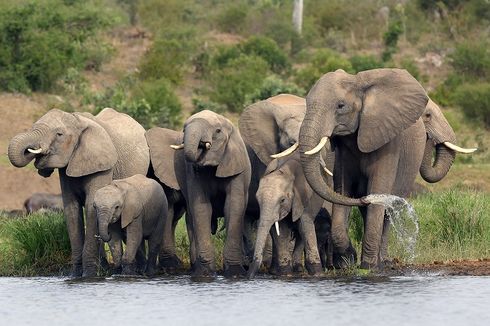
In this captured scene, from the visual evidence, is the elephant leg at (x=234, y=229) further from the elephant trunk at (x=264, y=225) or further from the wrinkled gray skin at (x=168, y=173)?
A: the wrinkled gray skin at (x=168, y=173)

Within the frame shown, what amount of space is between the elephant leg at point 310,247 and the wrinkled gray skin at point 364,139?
1.09 feet

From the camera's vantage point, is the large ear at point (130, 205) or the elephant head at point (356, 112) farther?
the large ear at point (130, 205)

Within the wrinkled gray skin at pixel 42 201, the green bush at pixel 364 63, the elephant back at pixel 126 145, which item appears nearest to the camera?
the elephant back at pixel 126 145

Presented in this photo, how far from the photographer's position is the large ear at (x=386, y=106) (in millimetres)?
13609

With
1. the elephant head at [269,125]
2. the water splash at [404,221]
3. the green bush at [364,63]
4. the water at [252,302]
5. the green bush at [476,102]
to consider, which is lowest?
the water at [252,302]

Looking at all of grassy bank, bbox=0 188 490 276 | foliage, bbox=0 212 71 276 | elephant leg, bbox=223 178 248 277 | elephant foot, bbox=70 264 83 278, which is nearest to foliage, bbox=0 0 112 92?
foliage, bbox=0 212 71 276

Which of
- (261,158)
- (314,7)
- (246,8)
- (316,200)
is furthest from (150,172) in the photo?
(314,7)

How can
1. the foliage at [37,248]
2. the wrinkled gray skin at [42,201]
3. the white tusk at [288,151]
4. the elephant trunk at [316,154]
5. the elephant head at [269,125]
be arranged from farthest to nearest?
the wrinkled gray skin at [42,201] → the foliage at [37,248] → the elephant head at [269,125] → the white tusk at [288,151] → the elephant trunk at [316,154]

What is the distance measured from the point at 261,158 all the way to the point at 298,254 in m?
1.14

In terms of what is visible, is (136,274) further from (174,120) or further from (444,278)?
(174,120)

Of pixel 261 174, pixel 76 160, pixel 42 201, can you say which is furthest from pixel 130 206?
pixel 42 201

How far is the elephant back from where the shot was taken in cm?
1571

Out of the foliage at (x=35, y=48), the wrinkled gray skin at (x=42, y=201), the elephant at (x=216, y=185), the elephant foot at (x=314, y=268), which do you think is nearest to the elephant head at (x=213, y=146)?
the elephant at (x=216, y=185)

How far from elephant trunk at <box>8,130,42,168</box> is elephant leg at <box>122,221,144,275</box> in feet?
4.03
